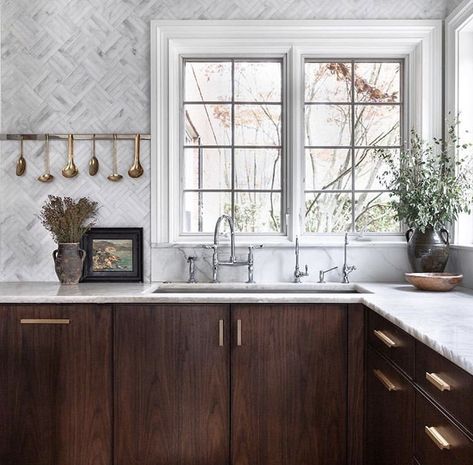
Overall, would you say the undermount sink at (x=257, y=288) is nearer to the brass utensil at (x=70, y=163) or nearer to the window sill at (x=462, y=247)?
the window sill at (x=462, y=247)

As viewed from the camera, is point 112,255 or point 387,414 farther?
point 112,255

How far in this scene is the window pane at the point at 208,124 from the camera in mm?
3043

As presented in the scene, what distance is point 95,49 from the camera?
9.68 feet

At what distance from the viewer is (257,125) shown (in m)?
3.04

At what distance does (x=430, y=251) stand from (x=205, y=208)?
1.29 metres

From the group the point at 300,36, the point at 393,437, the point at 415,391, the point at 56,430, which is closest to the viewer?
the point at 415,391

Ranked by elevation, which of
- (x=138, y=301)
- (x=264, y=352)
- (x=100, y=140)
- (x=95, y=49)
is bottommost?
(x=264, y=352)

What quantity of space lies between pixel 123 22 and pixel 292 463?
8.33 ft

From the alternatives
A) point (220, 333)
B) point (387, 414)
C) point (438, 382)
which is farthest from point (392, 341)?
point (220, 333)

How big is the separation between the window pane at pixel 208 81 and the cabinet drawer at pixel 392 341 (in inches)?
62.8

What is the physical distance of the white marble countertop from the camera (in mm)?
1546

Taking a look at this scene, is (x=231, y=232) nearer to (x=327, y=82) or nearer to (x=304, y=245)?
(x=304, y=245)

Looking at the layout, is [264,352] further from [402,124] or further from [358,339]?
[402,124]

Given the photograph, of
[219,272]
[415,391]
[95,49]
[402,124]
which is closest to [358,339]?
[415,391]
